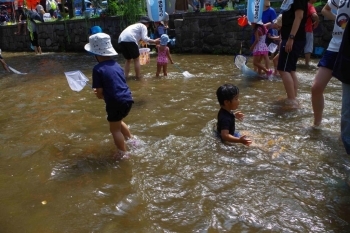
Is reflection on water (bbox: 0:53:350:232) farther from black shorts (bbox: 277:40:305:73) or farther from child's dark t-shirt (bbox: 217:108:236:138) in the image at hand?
black shorts (bbox: 277:40:305:73)

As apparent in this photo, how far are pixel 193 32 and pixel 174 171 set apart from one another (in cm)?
960

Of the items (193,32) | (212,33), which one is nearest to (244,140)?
(212,33)

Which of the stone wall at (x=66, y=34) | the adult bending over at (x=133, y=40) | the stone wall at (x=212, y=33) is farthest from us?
the stone wall at (x=66, y=34)

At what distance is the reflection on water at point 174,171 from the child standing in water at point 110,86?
27 cm

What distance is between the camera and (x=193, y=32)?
40.4 feet

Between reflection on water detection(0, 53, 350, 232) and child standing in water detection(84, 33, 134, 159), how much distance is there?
10.7 inches

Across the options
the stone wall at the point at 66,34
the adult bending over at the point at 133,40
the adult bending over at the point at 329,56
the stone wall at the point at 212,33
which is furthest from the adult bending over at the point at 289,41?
the stone wall at the point at 66,34

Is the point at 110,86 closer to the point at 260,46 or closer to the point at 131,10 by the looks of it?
the point at 260,46

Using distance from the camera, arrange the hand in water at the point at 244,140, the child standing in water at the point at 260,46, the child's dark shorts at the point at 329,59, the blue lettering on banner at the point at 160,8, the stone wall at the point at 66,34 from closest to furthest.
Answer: the child's dark shorts at the point at 329,59, the hand in water at the point at 244,140, the child standing in water at the point at 260,46, the blue lettering on banner at the point at 160,8, the stone wall at the point at 66,34

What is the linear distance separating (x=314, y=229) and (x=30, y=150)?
2.94 m

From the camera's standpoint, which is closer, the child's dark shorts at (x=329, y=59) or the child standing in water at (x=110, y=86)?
the child's dark shorts at (x=329, y=59)

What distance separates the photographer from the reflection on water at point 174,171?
2.57 metres

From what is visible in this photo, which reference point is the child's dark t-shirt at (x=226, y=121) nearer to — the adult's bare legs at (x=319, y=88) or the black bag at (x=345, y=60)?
the adult's bare legs at (x=319, y=88)

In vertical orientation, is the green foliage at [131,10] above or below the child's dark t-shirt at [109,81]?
above
